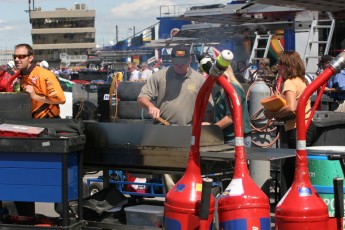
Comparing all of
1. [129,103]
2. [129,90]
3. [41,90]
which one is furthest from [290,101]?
[129,90]

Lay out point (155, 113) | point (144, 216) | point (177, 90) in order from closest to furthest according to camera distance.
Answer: point (144, 216), point (155, 113), point (177, 90)

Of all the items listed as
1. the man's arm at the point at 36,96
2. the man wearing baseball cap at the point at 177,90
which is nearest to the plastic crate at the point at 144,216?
the man wearing baseball cap at the point at 177,90

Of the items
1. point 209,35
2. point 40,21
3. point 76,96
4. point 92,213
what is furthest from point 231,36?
point 40,21

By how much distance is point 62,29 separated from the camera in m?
162

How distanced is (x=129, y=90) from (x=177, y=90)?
20.6 feet

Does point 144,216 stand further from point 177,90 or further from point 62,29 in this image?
point 62,29

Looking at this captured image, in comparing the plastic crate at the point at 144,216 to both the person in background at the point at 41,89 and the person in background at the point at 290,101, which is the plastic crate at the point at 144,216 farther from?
the person in background at the point at 41,89

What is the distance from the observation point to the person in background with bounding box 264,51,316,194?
619 centimetres

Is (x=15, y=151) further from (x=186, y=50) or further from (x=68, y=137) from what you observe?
(x=186, y=50)

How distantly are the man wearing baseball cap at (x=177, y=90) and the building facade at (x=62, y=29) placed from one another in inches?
5901

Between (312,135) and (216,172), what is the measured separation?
159 centimetres

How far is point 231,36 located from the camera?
22.1 metres

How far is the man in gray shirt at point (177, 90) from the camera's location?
21.3ft

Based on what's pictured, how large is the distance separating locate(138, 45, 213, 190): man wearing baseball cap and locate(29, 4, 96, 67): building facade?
150 metres
